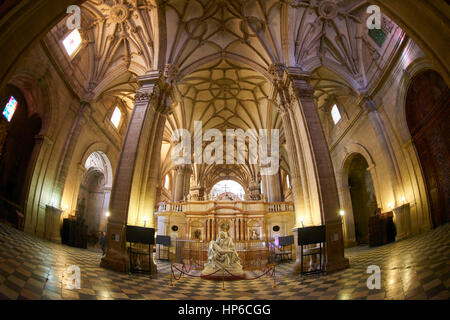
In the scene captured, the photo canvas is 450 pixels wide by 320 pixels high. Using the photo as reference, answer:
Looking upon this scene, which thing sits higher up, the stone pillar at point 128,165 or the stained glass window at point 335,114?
the stained glass window at point 335,114

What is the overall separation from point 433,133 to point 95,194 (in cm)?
2582

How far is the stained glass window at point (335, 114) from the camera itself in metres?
17.6

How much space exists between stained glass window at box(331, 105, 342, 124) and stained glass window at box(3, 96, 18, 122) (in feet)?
68.6

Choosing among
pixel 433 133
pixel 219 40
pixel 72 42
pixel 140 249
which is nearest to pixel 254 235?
pixel 140 249

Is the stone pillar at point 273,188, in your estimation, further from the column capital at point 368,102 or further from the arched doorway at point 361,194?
the column capital at point 368,102

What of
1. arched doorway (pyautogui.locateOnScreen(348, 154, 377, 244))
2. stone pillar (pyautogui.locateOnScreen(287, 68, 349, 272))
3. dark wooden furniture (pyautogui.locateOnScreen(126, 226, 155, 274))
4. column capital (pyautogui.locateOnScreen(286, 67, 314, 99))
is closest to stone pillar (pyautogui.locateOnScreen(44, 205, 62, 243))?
dark wooden furniture (pyautogui.locateOnScreen(126, 226, 155, 274))

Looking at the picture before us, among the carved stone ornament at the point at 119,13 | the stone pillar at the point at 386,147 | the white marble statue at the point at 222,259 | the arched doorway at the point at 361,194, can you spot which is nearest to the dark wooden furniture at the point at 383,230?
the stone pillar at the point at 386,147

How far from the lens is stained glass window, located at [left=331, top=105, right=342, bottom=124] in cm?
1764

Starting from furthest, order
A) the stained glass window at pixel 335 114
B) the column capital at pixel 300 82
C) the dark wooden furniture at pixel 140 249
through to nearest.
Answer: the stained glass window at pixel 335 114 → the column capital at pixel 300 82 → the dark wooden furniture at pixel 140 249

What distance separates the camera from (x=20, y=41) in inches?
154

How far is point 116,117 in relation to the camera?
60.8 ft

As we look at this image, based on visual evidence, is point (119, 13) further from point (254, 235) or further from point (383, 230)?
point (383, 230)
